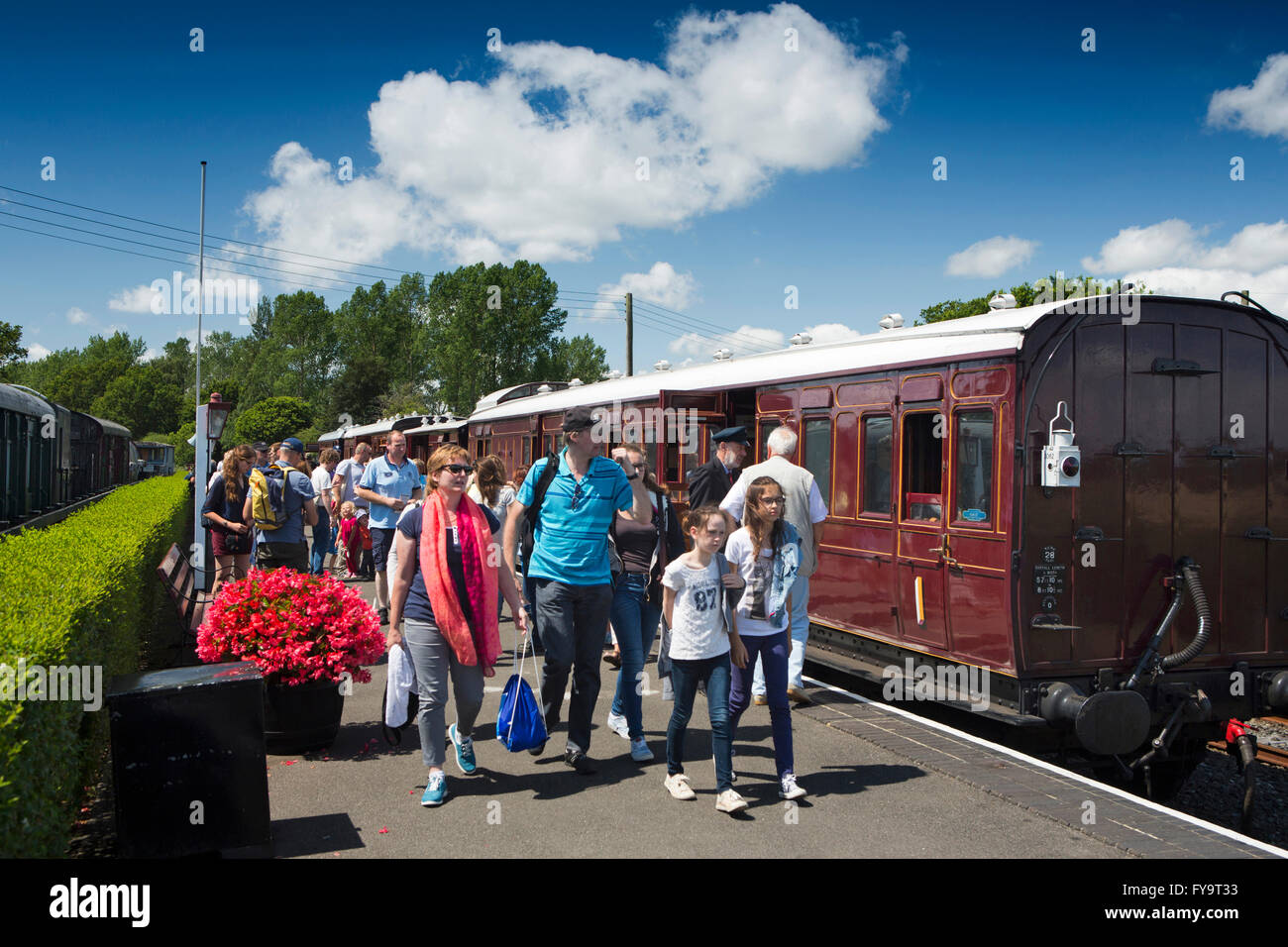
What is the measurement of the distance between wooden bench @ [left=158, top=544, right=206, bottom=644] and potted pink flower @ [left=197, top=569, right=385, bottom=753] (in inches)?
75.2

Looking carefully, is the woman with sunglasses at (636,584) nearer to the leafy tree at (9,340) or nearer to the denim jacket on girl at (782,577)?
the denim jacket on girl at (782,577)

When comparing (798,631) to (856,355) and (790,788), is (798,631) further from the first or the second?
(856,355)

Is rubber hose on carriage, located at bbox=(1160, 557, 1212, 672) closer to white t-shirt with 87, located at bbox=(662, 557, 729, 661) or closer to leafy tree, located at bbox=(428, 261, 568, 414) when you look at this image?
white t-shirt with 87, located at bbox=(662, 557, 729, 661)

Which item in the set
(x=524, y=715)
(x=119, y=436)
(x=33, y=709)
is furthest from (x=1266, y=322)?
(x=119, y=436)

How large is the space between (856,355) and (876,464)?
1047 millimetres

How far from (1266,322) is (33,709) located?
8.33 m

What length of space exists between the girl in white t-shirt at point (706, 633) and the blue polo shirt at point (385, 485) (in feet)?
15.1

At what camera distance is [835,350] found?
923 centimetres

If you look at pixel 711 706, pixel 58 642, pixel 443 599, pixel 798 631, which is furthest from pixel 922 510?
pixel 58 642

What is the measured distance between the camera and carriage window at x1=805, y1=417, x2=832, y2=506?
8.95 metres

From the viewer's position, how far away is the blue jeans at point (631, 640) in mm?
6246

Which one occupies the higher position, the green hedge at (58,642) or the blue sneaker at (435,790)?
the green hedge at (58,642)

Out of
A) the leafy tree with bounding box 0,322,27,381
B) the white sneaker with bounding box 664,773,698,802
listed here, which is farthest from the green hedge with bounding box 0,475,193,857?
the leafy tree with bounding box 0,322,27,381

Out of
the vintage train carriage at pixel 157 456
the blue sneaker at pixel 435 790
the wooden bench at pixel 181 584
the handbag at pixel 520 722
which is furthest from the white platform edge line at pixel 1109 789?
the vintage train carriage at pixel 157 456
